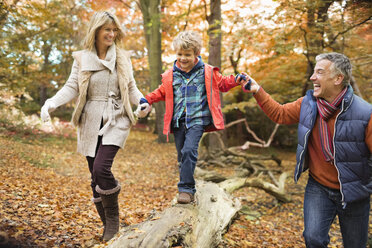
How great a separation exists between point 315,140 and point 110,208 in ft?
7.19

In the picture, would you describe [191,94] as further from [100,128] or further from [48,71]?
[48,71]

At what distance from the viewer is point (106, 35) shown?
307 cm

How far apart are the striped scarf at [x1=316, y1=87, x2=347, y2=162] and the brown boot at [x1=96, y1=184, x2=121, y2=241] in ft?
6.84

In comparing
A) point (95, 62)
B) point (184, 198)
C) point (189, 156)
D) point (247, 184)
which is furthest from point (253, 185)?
point (95, 62)

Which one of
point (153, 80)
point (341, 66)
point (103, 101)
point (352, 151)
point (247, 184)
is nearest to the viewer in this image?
point (352, 151)

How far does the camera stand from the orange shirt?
2574 millimetres

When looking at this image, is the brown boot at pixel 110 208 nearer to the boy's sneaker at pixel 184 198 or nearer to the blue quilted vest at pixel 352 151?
the boy's sneaker at pixel 184 198

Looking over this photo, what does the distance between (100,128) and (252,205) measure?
4345mm

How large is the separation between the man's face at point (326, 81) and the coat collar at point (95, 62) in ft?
6.79

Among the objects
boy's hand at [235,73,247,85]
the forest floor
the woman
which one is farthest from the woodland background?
boy's hand at [235,73,247,85]

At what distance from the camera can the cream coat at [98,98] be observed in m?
3.02

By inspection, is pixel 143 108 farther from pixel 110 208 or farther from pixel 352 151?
pixel 352 151

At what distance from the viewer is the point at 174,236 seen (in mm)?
2574

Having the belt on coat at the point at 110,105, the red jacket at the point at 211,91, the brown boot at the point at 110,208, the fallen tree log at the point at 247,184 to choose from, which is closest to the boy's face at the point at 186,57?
the red jacket at the point at 211,91
